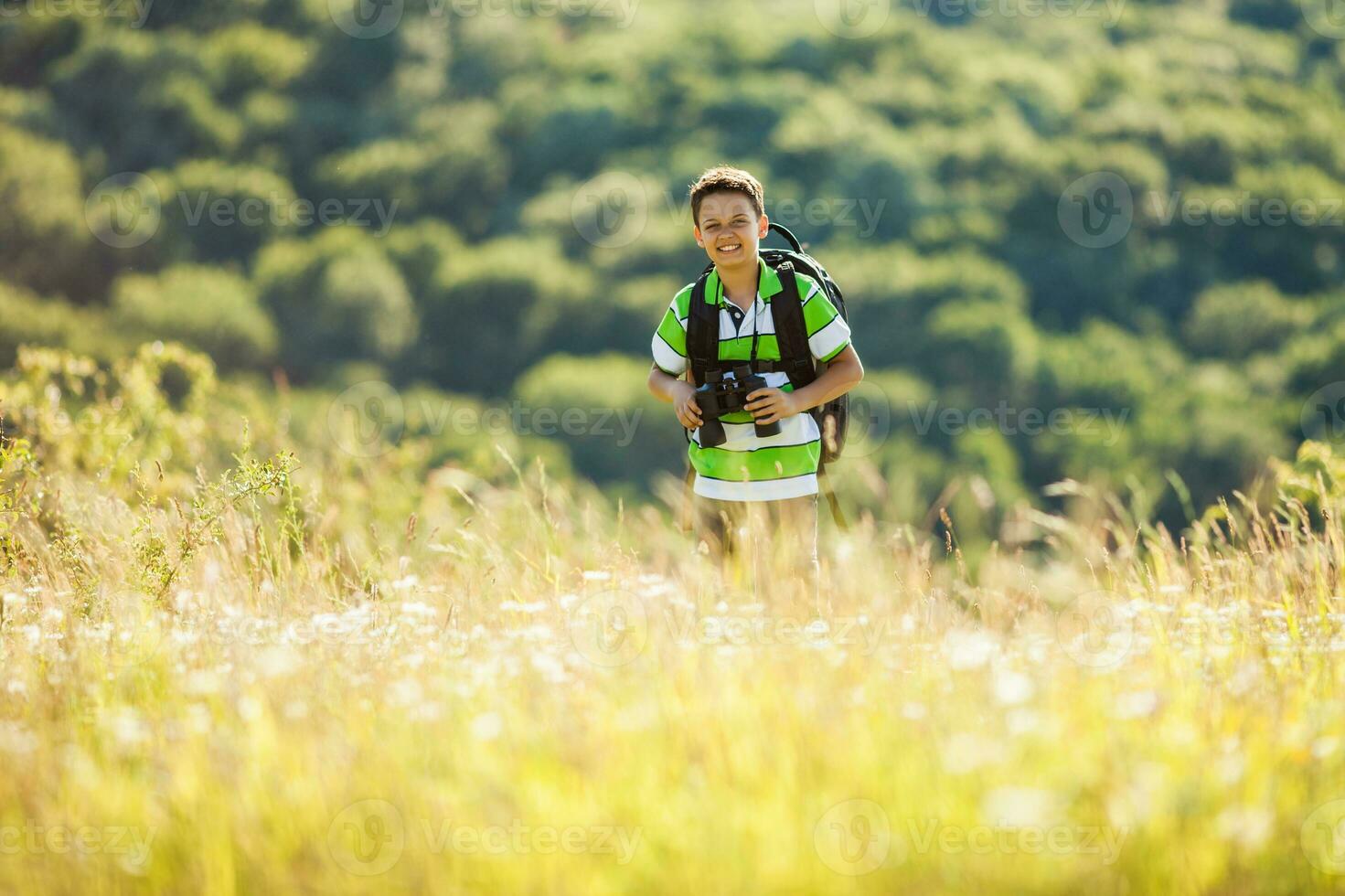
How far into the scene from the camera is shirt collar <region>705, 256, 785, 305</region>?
13.6 ft

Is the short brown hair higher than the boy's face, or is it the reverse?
the short brown hair

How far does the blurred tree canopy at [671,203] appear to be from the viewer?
48.3 m

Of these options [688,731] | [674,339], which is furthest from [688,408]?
[688,731]

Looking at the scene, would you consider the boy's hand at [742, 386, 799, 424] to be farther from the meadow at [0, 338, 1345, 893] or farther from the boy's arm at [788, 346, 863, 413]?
the meadow at [0, 338, 1345, 893]

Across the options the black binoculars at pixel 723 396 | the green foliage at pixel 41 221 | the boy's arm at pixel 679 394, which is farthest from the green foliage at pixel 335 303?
the black binoculars at pixel 723 396

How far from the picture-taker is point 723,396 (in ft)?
13.3

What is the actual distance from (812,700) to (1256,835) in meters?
0.95

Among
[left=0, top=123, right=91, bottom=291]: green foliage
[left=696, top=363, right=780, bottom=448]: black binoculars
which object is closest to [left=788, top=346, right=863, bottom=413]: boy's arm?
[left=696, top=363, right=780, bottom=448]: black binoculars

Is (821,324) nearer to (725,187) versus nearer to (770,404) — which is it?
(770,404)

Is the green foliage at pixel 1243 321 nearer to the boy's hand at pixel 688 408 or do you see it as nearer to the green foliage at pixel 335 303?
the green foliage at pixel 335 303

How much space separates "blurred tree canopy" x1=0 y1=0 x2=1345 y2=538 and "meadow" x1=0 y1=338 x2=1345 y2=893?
37687 millimetres

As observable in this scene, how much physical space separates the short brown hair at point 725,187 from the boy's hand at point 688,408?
0.57 metres

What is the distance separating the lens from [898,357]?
51.4 meters

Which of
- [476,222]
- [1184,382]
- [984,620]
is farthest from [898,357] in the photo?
[984,620]
